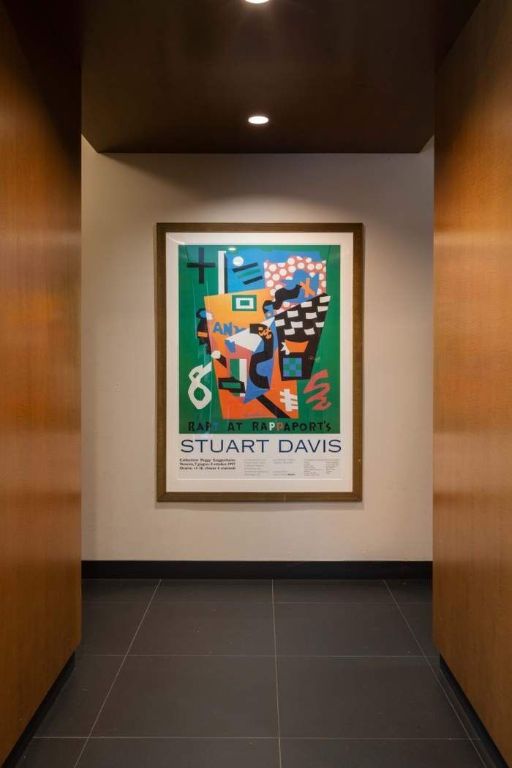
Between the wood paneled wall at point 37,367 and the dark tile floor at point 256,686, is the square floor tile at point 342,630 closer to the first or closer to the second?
the dark tile floor at point 256,686

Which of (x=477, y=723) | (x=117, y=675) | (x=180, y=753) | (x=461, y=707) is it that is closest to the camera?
(x=180, y=753)

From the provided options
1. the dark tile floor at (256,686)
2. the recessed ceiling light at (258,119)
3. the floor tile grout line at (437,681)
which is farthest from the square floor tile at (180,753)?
the recessed ceiling light at (258,119)

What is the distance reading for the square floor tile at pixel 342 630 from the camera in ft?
9.94

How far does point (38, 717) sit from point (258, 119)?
2875 millimetres

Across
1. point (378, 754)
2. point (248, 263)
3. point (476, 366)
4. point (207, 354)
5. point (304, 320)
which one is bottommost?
point (378, 754)

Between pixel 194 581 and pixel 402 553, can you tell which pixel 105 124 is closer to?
pixel 194 581

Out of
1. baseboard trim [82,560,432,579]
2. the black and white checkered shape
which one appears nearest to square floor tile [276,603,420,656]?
baseboard trim [82,560,432,579]

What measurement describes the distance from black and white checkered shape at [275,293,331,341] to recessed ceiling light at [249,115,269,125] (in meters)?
1.05

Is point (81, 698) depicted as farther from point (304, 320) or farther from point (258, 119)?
point (258, 119)

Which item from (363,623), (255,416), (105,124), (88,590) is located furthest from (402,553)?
(105,124)

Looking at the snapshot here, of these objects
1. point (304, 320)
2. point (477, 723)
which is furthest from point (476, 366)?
point (304, 320)

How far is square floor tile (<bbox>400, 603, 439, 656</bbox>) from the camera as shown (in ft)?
10.0

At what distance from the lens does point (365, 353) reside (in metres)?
3.99

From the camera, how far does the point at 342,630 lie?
3254mm
